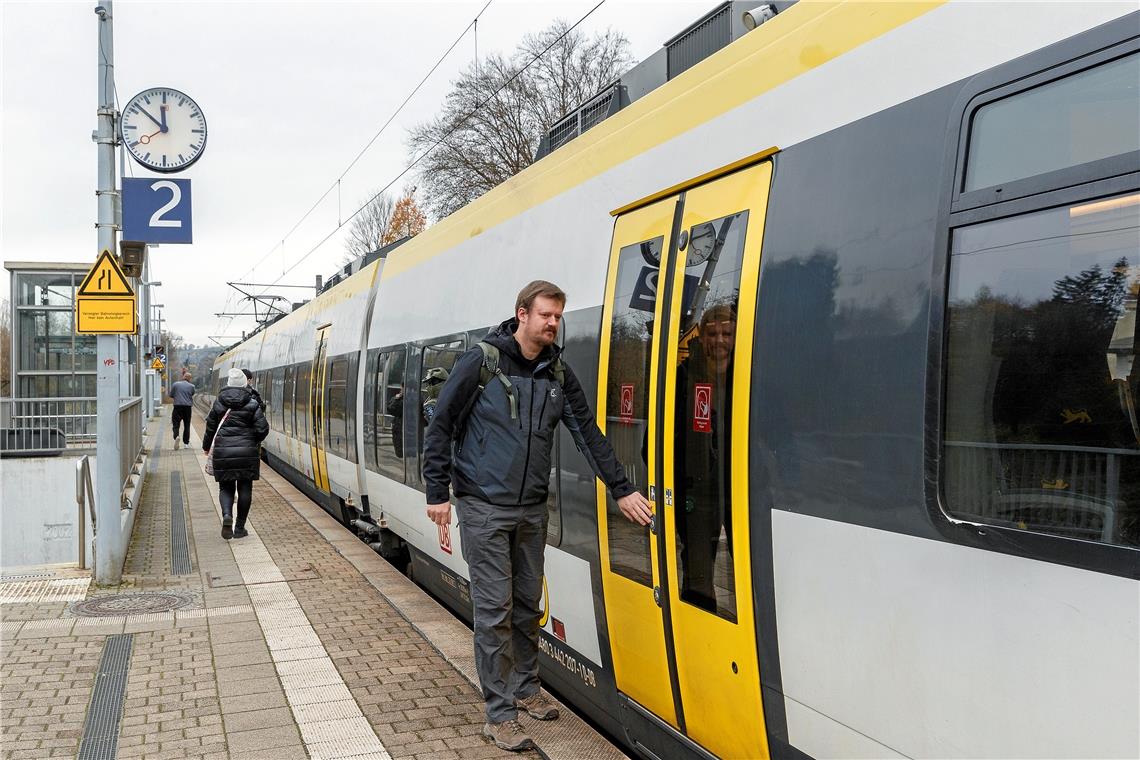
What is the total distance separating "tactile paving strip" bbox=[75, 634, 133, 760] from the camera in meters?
4.50

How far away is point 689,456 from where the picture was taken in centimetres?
349

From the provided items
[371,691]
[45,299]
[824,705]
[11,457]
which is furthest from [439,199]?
[824,705]

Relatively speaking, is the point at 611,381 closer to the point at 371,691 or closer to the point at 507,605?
the point at 507,605

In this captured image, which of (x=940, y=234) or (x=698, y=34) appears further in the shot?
(x=698, y=34)

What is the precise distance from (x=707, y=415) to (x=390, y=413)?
5815mm

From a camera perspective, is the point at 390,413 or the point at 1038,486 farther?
the point at 390,413

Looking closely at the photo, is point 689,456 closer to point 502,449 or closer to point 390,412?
point 502,449

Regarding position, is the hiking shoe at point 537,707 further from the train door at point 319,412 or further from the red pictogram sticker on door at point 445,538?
the train door at point 319,412

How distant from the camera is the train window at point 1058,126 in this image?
80.3 inches

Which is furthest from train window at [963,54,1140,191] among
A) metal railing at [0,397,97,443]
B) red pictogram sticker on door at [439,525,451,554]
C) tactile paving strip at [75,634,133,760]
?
metal railing at [0,397,97,443]

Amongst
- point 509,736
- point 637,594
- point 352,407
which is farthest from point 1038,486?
point 352,407

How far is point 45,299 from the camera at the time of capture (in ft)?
56.0

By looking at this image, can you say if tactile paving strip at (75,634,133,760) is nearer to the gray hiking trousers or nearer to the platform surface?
the platform surface

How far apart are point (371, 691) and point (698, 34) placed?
3669 mm
